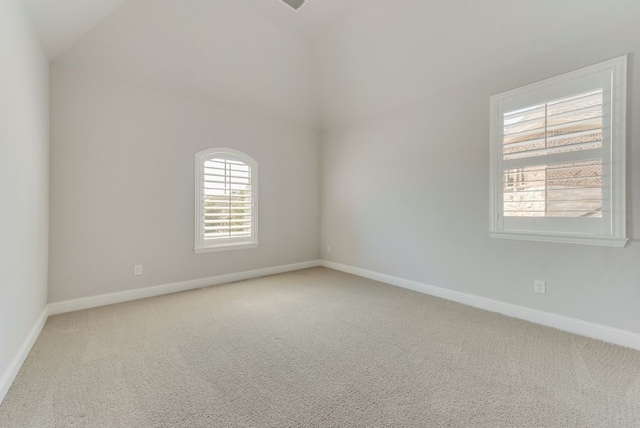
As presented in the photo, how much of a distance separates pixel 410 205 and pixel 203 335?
2.96 metres

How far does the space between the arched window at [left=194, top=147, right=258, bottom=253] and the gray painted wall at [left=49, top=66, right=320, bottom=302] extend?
117 millimetres

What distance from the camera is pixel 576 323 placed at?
2.48 m

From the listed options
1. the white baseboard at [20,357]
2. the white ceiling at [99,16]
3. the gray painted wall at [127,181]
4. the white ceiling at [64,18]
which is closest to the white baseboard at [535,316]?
the gray painted wall at [127,181]

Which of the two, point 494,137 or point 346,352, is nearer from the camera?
point 346,352

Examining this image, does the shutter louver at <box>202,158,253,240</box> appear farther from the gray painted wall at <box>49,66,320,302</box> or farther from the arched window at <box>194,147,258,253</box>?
the gray painted wall at <box>49,66,320,302</box>

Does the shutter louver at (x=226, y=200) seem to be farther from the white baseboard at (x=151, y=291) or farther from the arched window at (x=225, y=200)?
the white baseboard at (x=151, y=291)

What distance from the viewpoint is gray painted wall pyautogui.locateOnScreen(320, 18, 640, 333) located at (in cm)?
231

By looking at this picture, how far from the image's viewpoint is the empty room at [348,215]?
172 centimetres

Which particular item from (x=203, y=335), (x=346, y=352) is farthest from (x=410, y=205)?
(x=203, y=335)

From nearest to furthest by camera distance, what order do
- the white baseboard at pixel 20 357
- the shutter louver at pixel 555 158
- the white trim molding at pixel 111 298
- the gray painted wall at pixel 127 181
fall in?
the white baseboard at pixel 20 357 → the white trim molding at pixel 111 298 → the shutter louver at pixel 555 158 → the gray painted wall at pixel 127 181

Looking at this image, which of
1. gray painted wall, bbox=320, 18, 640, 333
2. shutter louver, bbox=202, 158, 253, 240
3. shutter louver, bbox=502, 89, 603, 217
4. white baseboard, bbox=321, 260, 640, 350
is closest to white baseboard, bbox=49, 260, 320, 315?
shutter louver, bbox=202, 158, 253, 240

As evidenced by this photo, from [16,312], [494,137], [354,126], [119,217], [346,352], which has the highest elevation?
[354,126]

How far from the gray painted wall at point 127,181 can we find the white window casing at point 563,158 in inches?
133

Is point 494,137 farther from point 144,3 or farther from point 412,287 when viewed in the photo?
point 144,3
